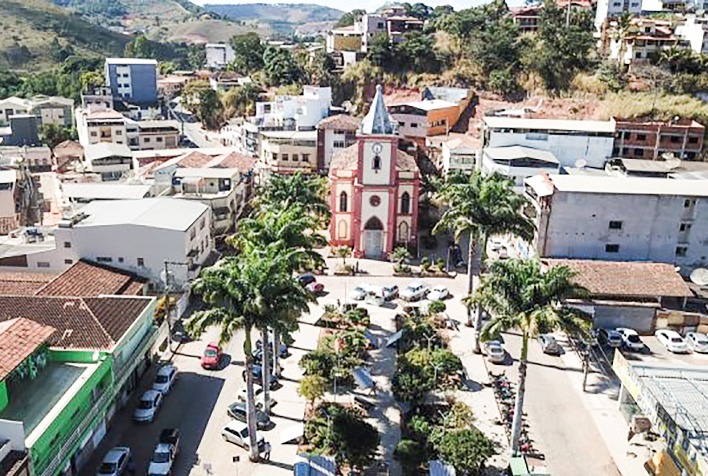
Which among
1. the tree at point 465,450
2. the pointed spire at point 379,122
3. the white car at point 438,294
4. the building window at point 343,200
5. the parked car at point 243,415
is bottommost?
the parked car at point 243,415

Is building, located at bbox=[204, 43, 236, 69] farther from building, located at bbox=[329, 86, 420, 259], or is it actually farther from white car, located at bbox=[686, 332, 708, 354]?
white car, located at bbox=[686, 332, 708, 354]

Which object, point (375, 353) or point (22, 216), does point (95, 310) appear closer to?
point (375, 353)

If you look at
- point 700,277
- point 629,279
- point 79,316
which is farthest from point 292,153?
point 79,316

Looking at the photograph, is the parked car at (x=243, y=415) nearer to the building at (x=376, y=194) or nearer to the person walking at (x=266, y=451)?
the person walking at (x=266, y=451)

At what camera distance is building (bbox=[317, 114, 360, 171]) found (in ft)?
233

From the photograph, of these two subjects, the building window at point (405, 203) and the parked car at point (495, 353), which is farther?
the building window at point (405, 203)

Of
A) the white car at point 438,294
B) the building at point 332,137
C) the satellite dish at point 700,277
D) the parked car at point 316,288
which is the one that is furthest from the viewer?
the building at point 332,137

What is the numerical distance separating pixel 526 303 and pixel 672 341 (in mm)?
17178

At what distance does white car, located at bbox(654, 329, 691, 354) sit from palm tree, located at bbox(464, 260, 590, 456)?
1492 centimetres

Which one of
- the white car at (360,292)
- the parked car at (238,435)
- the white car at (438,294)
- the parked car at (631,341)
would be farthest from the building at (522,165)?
the parked car at (238,435)

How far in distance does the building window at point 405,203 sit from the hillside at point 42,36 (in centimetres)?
12939

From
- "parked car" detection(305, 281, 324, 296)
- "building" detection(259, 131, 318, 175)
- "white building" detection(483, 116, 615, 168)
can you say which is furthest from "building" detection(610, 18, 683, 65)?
"parked car" detection(305, 281, 324, 296)

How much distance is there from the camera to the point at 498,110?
7912 centimetres

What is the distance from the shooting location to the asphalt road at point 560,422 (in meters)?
27.9
